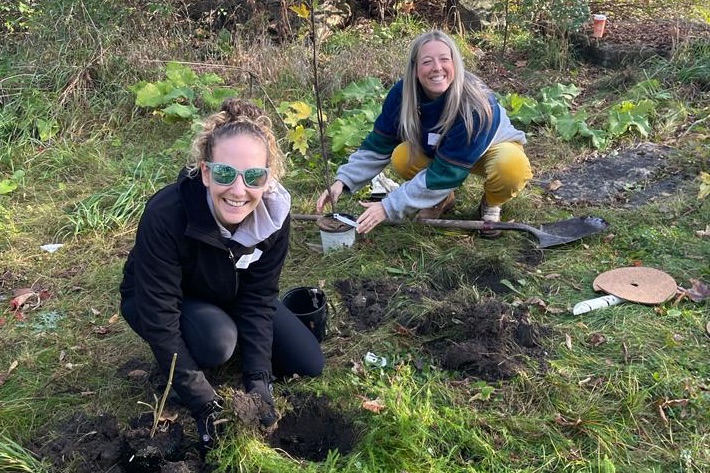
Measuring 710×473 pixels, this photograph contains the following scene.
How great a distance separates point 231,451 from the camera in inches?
91.7

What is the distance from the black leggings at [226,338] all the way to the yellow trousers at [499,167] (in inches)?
60.1

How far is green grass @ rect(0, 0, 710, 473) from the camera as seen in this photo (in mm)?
2439

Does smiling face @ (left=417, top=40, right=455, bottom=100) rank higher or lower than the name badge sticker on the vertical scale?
higher

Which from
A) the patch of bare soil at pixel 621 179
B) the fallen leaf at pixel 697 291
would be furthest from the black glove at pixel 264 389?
the patch of bare soil at pixel 621 179

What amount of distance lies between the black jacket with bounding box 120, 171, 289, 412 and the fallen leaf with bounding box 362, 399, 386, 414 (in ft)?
1.42

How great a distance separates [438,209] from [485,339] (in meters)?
1.31

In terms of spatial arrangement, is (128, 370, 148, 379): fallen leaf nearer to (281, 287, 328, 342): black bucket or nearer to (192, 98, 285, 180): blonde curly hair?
(281, 287, 328, 342): black bucket

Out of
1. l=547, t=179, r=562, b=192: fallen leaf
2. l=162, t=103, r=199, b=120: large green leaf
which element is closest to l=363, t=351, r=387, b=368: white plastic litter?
l=547, t=179, r=562, b=192: fallen leaf

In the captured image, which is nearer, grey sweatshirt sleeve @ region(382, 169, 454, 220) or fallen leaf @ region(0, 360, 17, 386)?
fallen leaf @ region(0, 360, 17, 386)

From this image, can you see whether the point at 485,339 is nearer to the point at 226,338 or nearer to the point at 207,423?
the point at 226,338

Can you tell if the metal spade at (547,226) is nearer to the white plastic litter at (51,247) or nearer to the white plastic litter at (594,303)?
the white plastic litter at (594,303)

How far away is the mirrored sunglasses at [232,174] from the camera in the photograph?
7.52ft

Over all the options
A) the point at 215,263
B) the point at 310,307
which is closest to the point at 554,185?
the point at 310,307

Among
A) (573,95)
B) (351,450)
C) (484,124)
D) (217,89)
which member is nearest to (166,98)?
(217,89)
